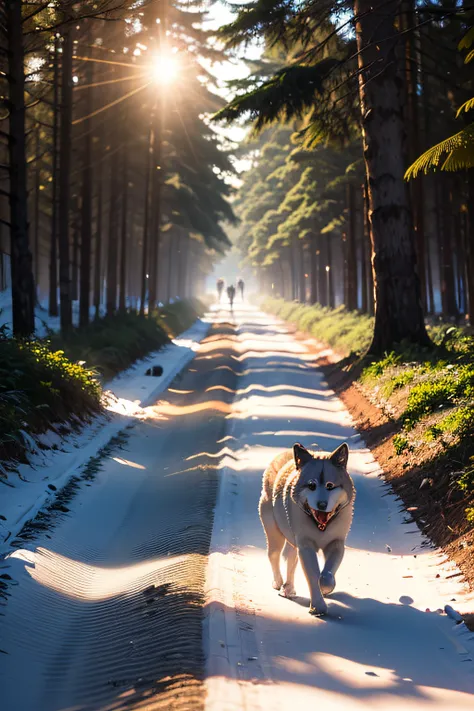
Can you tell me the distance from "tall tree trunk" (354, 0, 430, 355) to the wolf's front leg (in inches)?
546

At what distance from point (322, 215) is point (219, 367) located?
2160 cm

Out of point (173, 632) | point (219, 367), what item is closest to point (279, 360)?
point (219, 367)

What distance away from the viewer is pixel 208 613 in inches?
264

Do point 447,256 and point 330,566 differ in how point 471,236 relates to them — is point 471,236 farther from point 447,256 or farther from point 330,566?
point 330,566

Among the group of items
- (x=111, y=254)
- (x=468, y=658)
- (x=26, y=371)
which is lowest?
(x=468, y=658)

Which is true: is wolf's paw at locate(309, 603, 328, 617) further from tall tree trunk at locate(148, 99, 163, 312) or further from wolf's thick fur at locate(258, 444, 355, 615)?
tall tree trunk at locate(148, 99, 163, 312)

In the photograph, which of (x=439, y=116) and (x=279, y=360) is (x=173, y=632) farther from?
(x=439, y=116)

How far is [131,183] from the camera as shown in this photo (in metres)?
53.4

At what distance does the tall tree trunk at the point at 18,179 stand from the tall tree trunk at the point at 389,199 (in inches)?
311

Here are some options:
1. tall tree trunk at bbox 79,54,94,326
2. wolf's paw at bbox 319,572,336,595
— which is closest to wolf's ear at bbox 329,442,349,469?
wolf's paw at bbox 319,572,336,595

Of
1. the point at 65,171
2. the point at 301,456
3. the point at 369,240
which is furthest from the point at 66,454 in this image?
the point at 369,240

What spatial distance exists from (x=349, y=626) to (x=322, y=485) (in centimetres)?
113

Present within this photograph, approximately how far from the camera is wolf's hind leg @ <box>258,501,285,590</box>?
768 cm

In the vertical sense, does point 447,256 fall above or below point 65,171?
below
